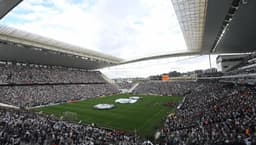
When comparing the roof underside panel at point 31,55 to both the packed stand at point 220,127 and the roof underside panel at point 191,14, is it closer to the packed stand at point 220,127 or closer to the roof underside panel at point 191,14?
the roof underside panel at point 191,14

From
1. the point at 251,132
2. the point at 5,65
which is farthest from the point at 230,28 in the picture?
the point at 5,65

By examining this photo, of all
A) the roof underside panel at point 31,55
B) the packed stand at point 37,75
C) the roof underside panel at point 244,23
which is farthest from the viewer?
the packed stand at point 37,75

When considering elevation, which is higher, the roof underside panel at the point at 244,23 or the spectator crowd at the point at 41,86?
the roof underside panel at the point at 244,23

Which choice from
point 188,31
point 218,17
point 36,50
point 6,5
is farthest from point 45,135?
point 36,50

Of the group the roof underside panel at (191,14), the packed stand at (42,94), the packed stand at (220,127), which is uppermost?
the roof underside panel at (191,14)

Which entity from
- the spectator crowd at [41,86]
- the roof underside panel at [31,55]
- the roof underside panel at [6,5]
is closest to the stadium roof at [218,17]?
the roof underside panel at [6,5]

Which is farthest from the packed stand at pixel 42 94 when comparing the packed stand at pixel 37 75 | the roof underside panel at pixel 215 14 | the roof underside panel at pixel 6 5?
the roof underside panel at pixel 215 14

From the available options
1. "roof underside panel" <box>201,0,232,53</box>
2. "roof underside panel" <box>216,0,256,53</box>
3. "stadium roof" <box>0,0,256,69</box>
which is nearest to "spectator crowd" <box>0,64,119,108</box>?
"stadium roof" <box>0,0,256,69</box>

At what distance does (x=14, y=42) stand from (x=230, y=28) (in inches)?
1323

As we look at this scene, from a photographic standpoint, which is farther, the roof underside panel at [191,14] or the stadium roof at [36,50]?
the stadium roof at [36,50]

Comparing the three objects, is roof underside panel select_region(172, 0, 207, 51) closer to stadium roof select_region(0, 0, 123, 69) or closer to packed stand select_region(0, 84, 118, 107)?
stadium roof select_region(0, 0, 123, 69)

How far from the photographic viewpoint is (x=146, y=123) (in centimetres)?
2555

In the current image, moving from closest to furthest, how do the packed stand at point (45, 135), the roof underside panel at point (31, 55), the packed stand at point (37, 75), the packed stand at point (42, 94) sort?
the packed stand at point (45, 135) → the packed stand at point (42, 94) → the roof underside panel at point (31, 55) → the packed stand at point (37, 75)

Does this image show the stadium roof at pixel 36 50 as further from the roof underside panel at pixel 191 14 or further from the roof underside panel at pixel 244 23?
the roof underside panel at pixel 244 23
